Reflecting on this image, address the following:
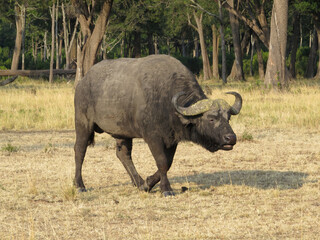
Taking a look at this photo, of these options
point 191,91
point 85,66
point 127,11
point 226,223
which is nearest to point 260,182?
point 191,91

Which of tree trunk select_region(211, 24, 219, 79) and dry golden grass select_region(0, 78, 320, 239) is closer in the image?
dry golden grass select_region(0, 78, 320, 239)

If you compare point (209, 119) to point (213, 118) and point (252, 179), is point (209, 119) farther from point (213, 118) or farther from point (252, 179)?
point (252, 179)

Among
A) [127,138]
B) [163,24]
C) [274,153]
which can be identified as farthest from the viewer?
[163,24]

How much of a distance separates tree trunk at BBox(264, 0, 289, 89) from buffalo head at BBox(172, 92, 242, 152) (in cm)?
1555

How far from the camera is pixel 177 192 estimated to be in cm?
869

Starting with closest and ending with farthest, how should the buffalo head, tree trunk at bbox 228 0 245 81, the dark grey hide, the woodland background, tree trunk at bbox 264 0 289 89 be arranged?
the buffalo head, the dark grey hide, tree trunk at bbox 264 0 289 89, the woodland background, tree trunk at bbox 228 0 245 81

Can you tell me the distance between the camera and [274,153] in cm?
1231

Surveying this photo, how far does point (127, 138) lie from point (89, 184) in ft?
3.07

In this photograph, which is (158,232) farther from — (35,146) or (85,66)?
(85,66)

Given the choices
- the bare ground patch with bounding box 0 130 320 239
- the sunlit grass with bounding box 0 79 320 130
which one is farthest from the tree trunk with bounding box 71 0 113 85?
the bare ground patch with bounding box 0 130 320 239

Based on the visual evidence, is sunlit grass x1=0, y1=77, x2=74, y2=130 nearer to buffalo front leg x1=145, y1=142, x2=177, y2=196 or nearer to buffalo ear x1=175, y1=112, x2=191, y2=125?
buffalo front leg x1=145, y1=142, x2=177, y2=196

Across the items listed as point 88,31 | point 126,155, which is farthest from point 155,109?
point 88,31

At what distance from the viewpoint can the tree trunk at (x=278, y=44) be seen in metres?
23.2

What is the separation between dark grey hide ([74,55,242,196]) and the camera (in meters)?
7.81
